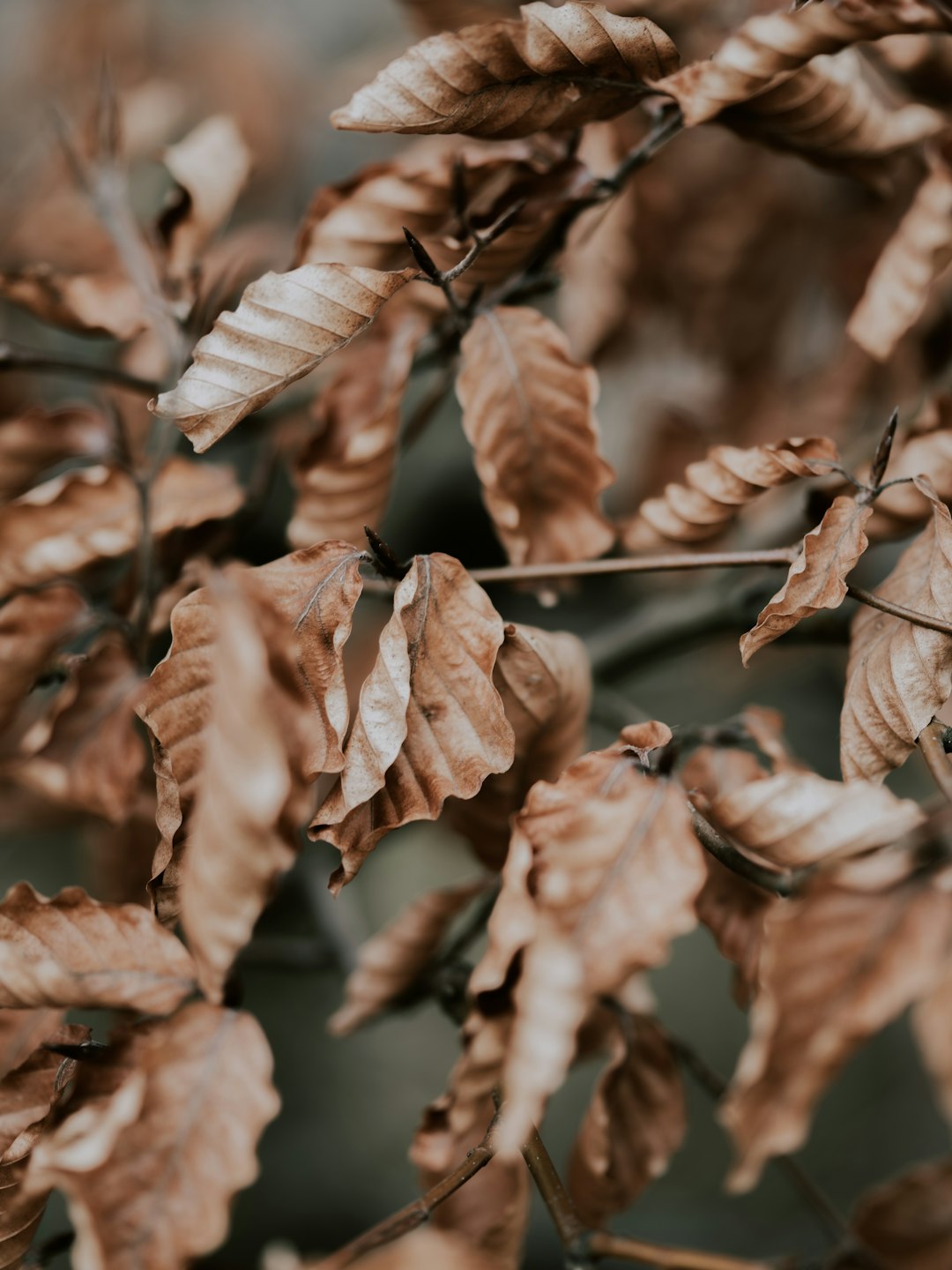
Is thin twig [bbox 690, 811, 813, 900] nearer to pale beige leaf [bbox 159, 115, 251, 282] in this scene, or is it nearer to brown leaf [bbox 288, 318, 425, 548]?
brown leaf [bbox 288, 318, 425, 548]

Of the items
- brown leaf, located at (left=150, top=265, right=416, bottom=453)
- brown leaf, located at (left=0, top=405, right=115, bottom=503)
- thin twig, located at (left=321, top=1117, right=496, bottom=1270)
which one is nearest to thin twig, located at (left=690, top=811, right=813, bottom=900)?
thin twig, located at (left=321, top=1117, right=496, bottom=1270)

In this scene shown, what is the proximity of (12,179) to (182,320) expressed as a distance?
52 cm

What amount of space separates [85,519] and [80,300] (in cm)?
13

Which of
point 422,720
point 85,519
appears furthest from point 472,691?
point 85,519

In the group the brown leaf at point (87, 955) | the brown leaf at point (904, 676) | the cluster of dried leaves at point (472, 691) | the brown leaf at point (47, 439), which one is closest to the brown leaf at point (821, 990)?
the cluster of dried leaves at point (472, 691)

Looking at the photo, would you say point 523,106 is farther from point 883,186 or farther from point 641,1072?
point 641,1072

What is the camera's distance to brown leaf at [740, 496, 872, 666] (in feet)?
1.19

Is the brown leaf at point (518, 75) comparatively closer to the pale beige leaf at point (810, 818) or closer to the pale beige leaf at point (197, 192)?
the pale beige leaf at point (197, 192)

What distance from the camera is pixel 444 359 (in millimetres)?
536

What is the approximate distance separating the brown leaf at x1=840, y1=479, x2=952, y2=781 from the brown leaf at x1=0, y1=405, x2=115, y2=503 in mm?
413

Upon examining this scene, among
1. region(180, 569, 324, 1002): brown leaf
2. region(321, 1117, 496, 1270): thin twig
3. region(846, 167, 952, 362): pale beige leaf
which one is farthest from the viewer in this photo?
region(846, 167, 952, 362): pale beige leaf

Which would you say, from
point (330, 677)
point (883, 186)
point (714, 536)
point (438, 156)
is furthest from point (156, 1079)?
point (883, 186)

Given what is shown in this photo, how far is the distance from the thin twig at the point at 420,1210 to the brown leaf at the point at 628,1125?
9 cm

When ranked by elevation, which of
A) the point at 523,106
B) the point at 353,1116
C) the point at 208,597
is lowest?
the point at 353,1116
